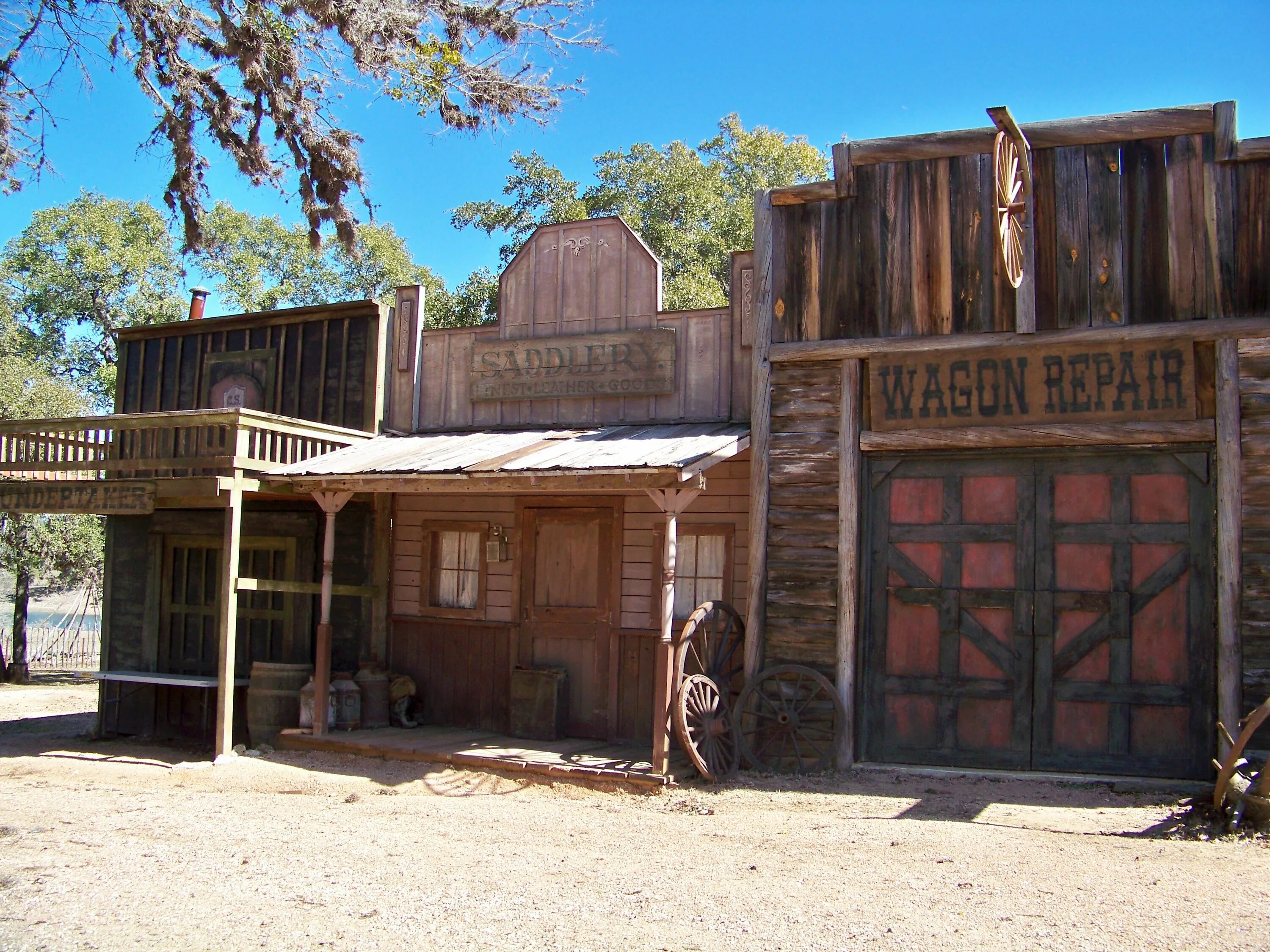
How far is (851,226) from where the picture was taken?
961cm

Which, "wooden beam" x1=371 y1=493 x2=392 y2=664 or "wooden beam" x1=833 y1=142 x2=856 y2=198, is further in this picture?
"wooden beam" x1=371 y1=493 x2=392 y2=664

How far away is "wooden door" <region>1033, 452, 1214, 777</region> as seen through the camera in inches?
328

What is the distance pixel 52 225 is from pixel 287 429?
742 inches

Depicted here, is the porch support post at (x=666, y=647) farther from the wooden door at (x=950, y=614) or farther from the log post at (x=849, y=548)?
the wooden door at (x=950, y=614)

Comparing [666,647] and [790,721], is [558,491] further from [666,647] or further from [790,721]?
[790,721]

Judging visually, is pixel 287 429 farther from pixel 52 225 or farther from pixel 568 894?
pixel 52 225

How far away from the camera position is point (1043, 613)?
8727 mm

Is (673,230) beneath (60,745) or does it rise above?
above

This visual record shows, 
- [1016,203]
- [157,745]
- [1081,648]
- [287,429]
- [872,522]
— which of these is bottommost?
[157,745]

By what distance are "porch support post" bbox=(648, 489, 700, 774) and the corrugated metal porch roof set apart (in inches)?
10.6

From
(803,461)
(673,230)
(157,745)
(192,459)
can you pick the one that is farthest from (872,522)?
(673,230)

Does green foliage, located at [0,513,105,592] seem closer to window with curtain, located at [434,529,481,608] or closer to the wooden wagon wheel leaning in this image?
window with curtain, located at [434,529,481,608]

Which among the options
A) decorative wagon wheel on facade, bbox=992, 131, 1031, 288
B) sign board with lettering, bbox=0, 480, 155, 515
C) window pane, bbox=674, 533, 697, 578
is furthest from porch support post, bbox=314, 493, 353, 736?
decorative wagon wheel on facade, bbox=992, 131, 1031, 288

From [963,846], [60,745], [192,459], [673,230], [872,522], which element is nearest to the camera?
[963,846]
